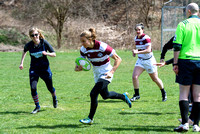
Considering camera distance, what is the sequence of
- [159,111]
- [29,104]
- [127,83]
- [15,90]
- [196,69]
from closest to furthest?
[196,69] → [159,111] → [29,104] → [15,90] → [127,83]

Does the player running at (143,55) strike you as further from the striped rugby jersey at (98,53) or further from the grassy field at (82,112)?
the striped rugby jersey at (98,53)

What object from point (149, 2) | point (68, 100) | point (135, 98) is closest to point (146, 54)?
point (135, 98)

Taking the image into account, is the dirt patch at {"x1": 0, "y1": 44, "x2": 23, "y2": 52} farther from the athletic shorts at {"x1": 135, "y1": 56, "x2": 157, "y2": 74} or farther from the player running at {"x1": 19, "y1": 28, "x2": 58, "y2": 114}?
the player running at {"x1": 19, "y1": 28, "x2": 58, "y2": 114}

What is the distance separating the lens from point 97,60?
19.0 ft

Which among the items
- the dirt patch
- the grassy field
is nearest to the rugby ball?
the grassy field

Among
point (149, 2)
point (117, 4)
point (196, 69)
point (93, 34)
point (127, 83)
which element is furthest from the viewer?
point (117, 4)

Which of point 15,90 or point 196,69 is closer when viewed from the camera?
point 196,69

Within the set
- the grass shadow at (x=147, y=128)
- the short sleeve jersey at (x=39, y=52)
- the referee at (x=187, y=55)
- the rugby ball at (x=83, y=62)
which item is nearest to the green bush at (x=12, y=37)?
the short sleeve jersey at (x=39, y=52)

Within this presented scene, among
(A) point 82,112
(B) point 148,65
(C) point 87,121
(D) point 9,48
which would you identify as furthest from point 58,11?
(C) point 87,121

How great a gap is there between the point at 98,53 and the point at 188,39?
5.24ft

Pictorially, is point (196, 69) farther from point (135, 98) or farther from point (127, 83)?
point (127, 83)

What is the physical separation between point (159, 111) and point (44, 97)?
11.7 ft

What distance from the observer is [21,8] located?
37.2m

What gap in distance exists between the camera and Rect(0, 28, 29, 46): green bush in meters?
33.1
